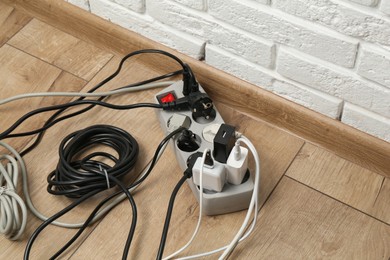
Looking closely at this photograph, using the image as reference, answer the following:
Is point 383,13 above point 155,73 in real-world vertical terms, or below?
above

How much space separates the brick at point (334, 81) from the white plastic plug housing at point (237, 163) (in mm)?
193

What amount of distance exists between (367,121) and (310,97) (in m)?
0.12

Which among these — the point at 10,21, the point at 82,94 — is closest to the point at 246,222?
the point at 82,94

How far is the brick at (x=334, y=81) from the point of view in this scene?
3.54 ft

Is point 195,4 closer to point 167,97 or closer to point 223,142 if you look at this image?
point 167,97

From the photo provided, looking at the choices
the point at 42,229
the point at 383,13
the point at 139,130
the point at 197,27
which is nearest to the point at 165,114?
the point at 139,130

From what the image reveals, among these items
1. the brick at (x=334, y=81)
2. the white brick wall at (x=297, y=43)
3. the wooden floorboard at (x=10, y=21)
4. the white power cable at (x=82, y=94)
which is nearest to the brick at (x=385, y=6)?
the white brick wall at (x=297, y=43)

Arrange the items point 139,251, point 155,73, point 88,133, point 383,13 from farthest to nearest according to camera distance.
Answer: point 155,73, point 88,133, point 139,251, point 383,13

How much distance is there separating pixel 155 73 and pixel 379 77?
516 mm

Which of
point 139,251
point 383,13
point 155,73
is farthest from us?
point 155,73

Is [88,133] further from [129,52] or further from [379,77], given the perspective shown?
[379,77]

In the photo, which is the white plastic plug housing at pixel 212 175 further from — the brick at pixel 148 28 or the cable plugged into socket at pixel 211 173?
the brick at pixel 148 28

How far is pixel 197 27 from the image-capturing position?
48.3 inches

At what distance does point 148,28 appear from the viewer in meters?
1.31
